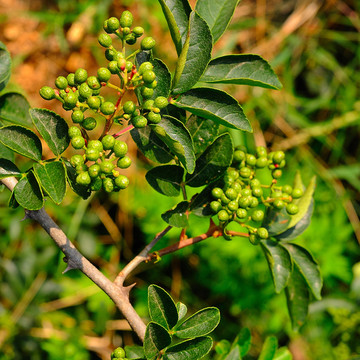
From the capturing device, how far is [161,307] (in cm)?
104

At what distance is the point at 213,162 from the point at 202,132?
0.08m

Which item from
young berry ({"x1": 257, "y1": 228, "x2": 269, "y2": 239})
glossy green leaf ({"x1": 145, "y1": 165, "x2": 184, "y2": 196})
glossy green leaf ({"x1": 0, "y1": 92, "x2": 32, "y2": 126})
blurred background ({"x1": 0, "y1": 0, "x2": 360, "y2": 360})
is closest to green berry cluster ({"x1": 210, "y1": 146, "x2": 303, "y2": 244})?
young berry ({"x1": 257, "y1": 228, "x2": 269, "y2": 239})

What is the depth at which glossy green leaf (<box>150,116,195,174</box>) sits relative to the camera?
0.96 metres

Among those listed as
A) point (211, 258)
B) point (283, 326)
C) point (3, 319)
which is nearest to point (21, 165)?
point (3, 319)

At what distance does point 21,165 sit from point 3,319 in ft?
3.60

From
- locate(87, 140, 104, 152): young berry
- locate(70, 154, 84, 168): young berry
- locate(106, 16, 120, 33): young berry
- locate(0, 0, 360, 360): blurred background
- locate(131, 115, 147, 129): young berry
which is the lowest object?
locate(0, 0, 360, 360): blurred background

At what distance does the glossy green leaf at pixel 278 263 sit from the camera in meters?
1.17

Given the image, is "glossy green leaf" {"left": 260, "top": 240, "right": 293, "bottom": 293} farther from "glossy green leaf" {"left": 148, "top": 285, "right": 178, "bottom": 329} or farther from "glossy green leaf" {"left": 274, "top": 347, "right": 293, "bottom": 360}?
"glossy green leaf" {"left": 274, "top": 347, "right": 293, "bottom": 360}

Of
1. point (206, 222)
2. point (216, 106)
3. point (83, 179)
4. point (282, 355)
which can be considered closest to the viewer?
point (83, 179)

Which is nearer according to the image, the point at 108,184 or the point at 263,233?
the point at 108,184

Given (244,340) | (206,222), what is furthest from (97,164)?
(206,222)

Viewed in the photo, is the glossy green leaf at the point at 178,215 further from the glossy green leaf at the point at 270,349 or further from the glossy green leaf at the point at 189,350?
the glossy green leaf at the point at 270,349

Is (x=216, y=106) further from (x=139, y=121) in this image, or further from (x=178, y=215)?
(x=178, y=215)

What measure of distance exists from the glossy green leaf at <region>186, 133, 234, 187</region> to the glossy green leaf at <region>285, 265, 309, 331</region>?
0.39m
